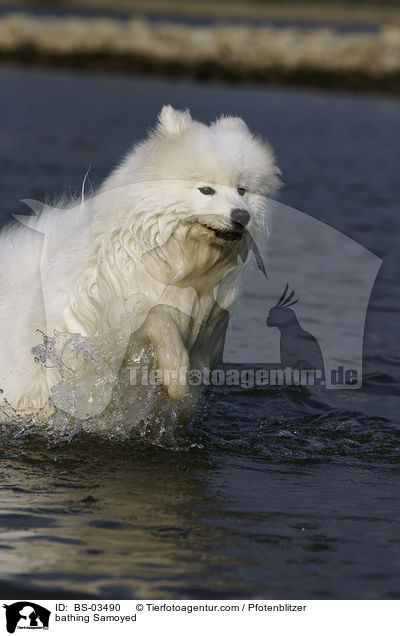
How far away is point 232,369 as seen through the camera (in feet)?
21.3

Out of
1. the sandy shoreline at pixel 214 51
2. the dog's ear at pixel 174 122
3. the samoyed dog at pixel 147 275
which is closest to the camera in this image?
the samoyed dog at pixel 147 275

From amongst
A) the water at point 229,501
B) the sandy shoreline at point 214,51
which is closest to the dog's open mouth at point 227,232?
the water at point 229,501

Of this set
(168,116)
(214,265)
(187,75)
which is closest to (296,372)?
(214,265)

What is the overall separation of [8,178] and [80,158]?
7.63 feet

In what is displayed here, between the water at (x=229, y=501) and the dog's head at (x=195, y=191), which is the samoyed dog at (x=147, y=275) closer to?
the dog's head at (x=195, y=191)

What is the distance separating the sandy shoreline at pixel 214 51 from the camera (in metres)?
25.4

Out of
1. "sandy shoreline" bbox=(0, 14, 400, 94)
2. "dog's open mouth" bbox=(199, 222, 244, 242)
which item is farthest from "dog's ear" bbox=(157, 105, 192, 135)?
"sandy shoreline" bbox=(0, 14, 400, 94)

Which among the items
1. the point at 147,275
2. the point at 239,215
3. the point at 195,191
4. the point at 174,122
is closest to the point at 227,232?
the point at 239,215

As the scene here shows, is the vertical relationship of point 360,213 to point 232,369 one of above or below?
above

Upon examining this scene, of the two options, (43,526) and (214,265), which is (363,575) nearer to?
(43,526)

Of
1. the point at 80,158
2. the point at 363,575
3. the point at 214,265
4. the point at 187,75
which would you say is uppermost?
the point at 187,75

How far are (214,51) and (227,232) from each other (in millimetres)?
23883

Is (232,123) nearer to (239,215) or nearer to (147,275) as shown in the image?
(239,215)

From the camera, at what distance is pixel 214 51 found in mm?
27016
